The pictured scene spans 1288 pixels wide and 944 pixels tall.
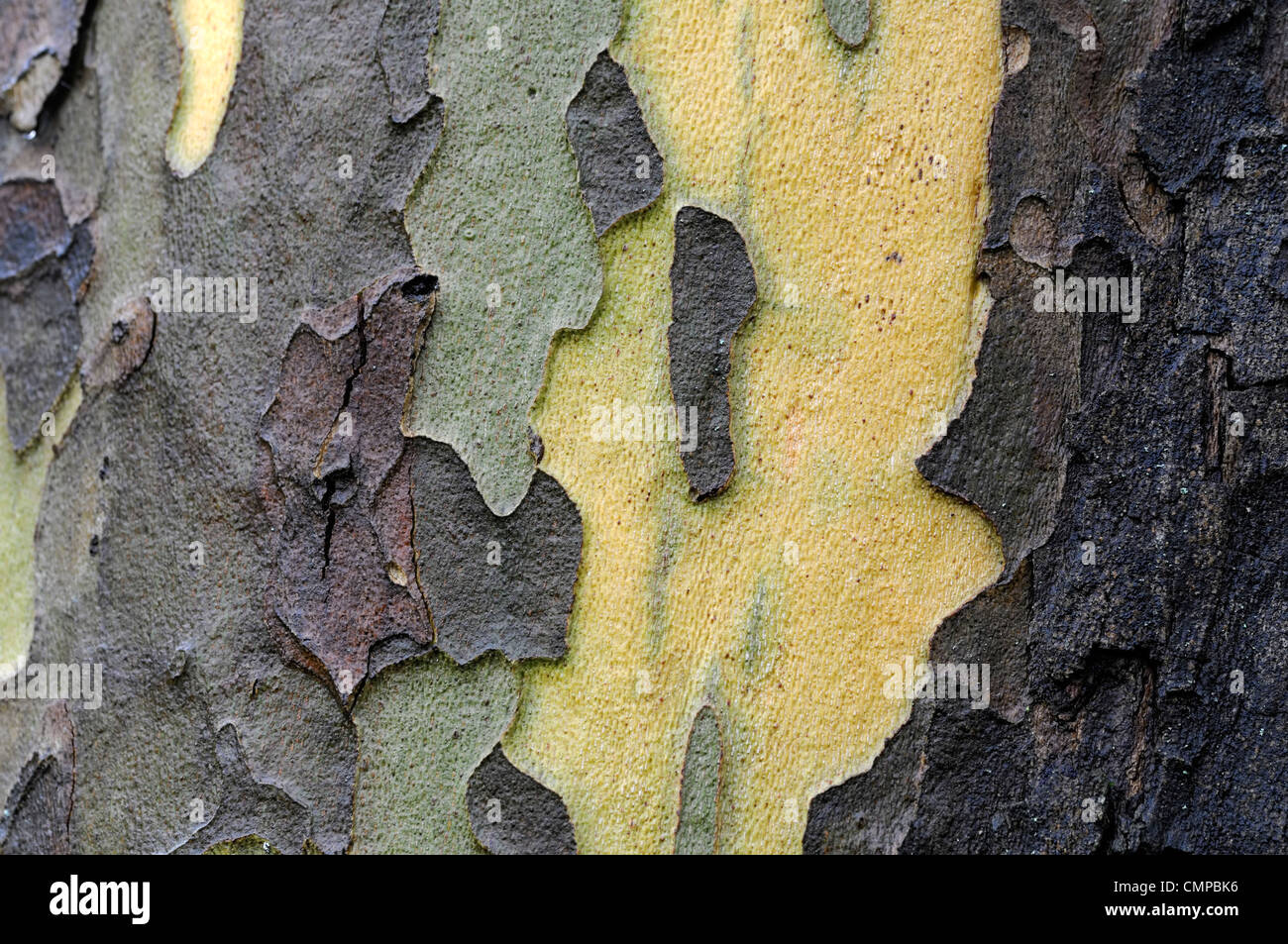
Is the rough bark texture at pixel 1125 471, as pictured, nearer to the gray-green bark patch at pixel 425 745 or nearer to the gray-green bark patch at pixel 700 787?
the gray-green bark patch at pixel 700 787

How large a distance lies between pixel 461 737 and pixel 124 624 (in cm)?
36

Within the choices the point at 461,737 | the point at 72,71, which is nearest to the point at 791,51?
the point at 461,737

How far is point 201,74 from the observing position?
90 centimetres

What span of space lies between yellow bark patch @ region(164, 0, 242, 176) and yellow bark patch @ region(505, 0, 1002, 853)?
50 centimetres

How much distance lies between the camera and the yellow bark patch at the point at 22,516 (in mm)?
952

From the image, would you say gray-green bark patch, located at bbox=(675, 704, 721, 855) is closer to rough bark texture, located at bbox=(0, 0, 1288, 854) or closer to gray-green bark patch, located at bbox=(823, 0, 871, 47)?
rough bark texture, located at bbox=(0, 0, 1288, 854)

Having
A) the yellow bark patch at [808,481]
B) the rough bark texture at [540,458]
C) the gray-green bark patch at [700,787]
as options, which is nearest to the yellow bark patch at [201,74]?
the rough bark texture at [540,458]

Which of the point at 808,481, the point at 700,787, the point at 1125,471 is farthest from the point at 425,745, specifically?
the point at 1125,471

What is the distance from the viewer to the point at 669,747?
79 cm

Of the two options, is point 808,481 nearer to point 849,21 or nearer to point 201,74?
point 849,21

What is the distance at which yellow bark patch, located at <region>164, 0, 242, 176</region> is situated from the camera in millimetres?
889

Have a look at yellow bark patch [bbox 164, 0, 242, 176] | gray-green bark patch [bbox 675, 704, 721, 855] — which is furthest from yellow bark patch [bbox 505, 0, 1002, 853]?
yellow bark patch [bbox 164, 0, 242, 176]

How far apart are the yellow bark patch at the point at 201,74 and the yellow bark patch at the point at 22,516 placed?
0.88 ft

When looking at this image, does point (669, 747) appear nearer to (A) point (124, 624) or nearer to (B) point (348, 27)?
(A) point (124, 624)
